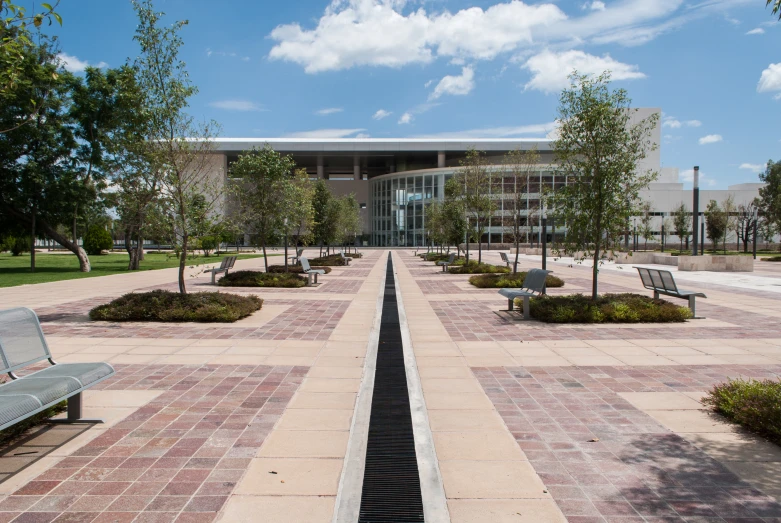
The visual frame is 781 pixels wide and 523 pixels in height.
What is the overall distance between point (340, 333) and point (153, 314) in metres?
4.01

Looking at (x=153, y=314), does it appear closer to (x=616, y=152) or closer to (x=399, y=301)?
(x=399, y=301)

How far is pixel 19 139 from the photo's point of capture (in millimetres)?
25734

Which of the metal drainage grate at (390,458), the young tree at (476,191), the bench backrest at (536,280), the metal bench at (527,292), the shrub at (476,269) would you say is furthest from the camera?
the shrub at (476,269)

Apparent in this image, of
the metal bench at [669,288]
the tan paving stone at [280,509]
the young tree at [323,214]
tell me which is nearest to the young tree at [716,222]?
the young tree at [323,214]

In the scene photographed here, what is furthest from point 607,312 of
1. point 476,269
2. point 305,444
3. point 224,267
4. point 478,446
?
point 224,267

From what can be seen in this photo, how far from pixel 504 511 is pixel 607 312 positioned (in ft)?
27.1

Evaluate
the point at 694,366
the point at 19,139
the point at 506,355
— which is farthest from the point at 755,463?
the point at 19,139

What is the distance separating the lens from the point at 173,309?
10633 millimetres

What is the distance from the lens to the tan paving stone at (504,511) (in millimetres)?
3238

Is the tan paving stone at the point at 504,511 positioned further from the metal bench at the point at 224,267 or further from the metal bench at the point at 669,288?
the metal bench at the point at 224,267

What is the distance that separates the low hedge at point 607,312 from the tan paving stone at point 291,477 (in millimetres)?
7609

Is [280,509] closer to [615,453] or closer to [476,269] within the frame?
[615,453]

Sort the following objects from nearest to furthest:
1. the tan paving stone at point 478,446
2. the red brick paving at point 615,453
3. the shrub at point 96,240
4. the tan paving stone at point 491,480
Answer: the red brick paving at point 615,453
the tan paving stone at point 491,480
the tan paving stone at point 478,446
the shrub at point 96,240

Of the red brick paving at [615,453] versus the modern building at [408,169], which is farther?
the modern building at [408,169]
